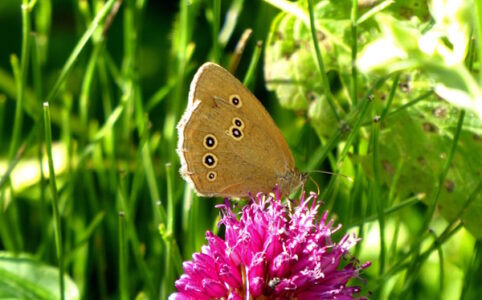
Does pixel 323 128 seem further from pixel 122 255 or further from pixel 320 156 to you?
A: pixel 122 255

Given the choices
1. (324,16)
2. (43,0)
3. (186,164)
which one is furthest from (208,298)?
(43,0)

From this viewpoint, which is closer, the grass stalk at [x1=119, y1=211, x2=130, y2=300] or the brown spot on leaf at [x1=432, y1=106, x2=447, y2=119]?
the grass stalk at [x1=119, y1=211, x2=130, y2=300]

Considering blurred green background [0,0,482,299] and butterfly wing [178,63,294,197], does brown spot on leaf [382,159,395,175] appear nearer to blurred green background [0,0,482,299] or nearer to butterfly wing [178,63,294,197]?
blurred green background [0,0,482,299]

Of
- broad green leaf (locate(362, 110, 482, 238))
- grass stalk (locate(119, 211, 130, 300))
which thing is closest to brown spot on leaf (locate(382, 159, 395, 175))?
broad green leaf (locate(362, 110, 482, 238))

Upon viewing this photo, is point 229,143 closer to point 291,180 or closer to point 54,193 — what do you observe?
point 291,180

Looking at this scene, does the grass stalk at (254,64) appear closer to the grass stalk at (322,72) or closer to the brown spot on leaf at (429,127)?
the grass stalk at (322,72)

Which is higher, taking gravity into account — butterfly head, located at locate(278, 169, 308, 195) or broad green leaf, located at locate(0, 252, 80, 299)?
butterfly head, located at locate(278, 169, 308, 195)
